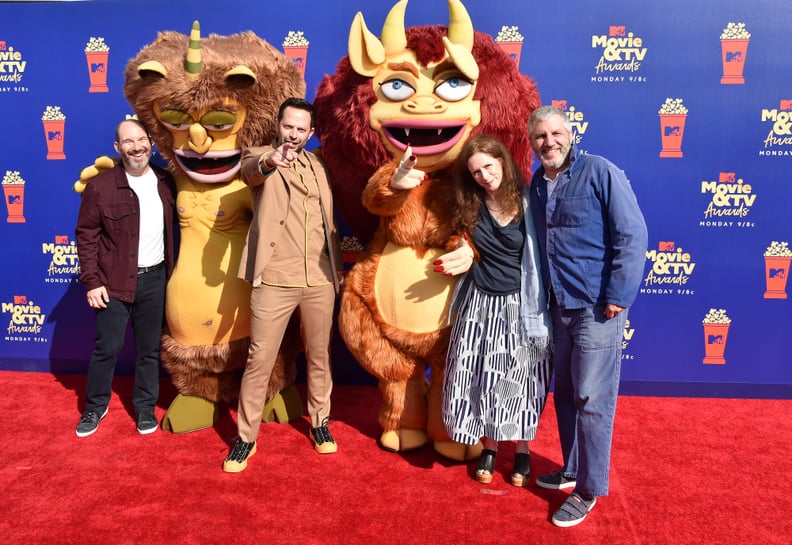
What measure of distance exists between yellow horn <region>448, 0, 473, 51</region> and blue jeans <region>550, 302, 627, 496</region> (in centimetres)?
130

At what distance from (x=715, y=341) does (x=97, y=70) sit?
4.58 metres

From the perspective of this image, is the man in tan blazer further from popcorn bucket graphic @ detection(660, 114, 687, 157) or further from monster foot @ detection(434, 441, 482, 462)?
popcorn bucket graphic @ detection(660, 114, 687, 157)

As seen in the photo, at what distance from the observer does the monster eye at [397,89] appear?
247 cm

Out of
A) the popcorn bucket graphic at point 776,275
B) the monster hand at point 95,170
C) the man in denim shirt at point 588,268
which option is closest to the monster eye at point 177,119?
the monster hand at point 95,170

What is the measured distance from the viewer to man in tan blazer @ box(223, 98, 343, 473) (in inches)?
97.8

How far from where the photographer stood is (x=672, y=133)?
3395 mm

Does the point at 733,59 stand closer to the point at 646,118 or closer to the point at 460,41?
the point at 646,118

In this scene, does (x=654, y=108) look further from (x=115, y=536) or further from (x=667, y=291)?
(x=115, y=536)

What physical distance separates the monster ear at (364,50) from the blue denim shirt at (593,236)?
1.02 m

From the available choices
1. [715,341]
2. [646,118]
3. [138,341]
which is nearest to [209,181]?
[138,341]

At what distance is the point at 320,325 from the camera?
2697 mm

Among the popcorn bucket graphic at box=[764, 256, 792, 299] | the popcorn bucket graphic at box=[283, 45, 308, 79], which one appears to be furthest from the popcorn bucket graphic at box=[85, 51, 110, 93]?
the popcorn bucket graphic at box=[764, 256, 792, 299]

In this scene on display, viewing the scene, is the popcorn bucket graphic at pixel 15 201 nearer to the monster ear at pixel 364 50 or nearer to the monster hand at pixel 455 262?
the monster ear at pixel 364 50

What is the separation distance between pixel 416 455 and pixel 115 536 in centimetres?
141
